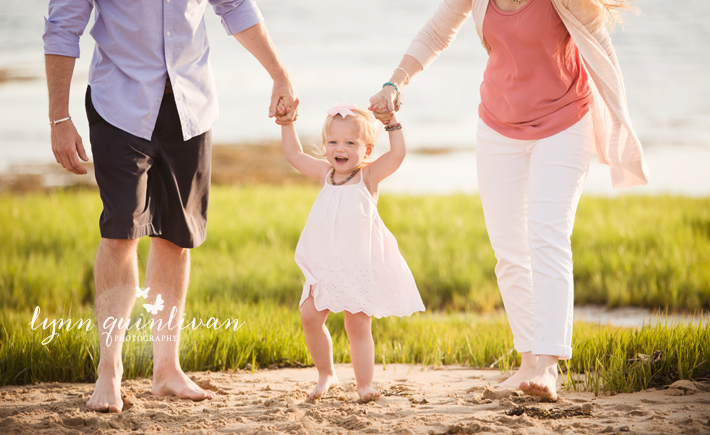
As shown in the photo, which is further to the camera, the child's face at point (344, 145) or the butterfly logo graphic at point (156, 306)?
the butterfly logo graphic at point (156, 306)

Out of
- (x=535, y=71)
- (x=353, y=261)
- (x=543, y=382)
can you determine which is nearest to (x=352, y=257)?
(x=353, y=261)

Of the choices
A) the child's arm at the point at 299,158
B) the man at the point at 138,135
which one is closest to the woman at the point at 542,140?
the child's arm at the point at 299,158

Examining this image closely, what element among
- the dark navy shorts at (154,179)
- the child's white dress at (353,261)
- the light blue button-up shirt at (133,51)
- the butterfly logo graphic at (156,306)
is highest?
the light blue button-up shirt at (133,51)

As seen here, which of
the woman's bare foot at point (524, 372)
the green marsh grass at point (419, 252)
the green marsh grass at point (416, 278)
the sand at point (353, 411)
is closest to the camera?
the sand at point (353, 411)

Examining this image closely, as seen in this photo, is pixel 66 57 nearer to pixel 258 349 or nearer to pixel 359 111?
pixel 359 111

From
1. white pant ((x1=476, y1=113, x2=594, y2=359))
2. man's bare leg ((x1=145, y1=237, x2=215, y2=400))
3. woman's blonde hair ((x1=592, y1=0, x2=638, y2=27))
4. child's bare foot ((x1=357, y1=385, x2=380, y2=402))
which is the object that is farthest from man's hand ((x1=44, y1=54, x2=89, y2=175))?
woman's blonde hair ((x1=592, y1=0, x2=638, y2=27))

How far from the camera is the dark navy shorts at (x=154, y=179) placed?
2.68m

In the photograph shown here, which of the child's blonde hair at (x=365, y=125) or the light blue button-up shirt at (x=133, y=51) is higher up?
the light blue button-up shirt at (x=133, y=51)

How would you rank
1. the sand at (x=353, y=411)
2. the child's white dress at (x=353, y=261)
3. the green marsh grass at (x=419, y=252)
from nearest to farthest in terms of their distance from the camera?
the sand at (x=353, y=411) → the child's white dress at (x=353, y=261) → the green marsh grass at (x=419, y=252)

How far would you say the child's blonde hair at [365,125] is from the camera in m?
2.86

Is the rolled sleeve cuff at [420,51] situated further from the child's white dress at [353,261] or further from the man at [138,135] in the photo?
the child's white dress at [353,261]

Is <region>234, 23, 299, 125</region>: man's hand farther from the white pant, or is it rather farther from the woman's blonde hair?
the woman's blonde hair

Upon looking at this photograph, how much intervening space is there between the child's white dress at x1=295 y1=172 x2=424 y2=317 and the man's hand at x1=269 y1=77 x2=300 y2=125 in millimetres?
492

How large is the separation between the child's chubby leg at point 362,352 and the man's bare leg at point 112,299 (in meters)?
1.02
